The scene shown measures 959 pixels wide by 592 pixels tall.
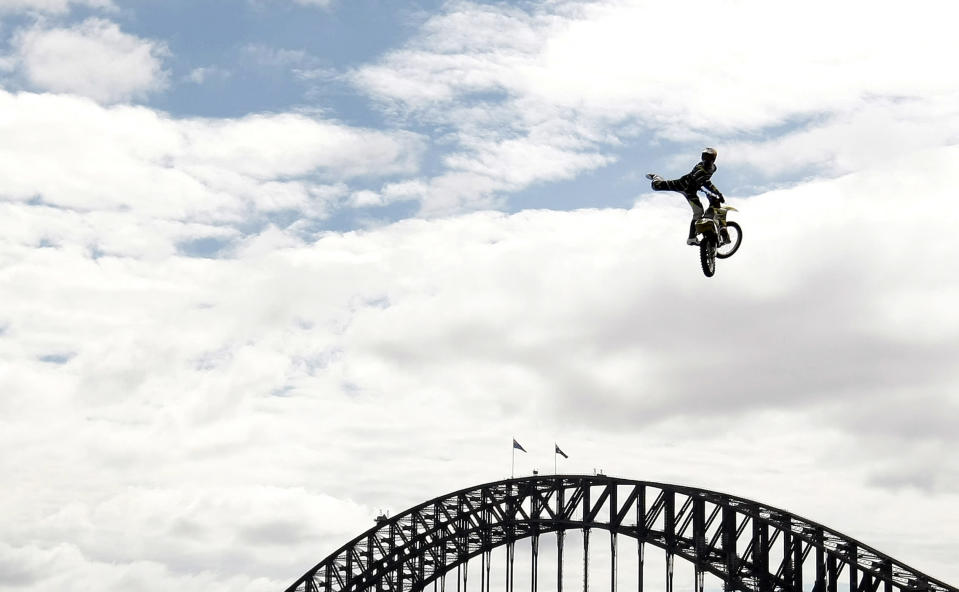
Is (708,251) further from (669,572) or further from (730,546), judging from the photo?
(669,572)

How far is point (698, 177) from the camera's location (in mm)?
26734

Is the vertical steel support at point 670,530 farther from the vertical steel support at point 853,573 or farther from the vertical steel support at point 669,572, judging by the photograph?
the vertical steel support at point 853,573

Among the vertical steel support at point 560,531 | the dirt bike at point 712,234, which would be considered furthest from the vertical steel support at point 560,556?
the dirt bike at point 712,234

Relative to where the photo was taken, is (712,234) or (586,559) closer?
(712,234)

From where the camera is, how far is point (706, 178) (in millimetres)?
26734

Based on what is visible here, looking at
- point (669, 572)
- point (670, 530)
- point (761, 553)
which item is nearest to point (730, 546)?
point (761, 553)

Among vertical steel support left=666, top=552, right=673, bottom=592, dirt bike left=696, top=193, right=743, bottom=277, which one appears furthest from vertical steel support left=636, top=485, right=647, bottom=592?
dirt bike left=696, top=193, right=743, bottom=277

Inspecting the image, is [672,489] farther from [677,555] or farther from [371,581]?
[371,581]

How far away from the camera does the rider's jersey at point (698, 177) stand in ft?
87.4

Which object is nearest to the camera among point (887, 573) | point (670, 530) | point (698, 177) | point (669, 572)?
point (698, 177)

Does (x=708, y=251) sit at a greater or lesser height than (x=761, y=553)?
lesser

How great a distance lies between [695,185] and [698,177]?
0.69 feet

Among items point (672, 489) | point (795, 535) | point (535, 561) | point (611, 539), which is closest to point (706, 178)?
point (795, 535)

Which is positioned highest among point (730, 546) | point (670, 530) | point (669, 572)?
point (670, 530)
